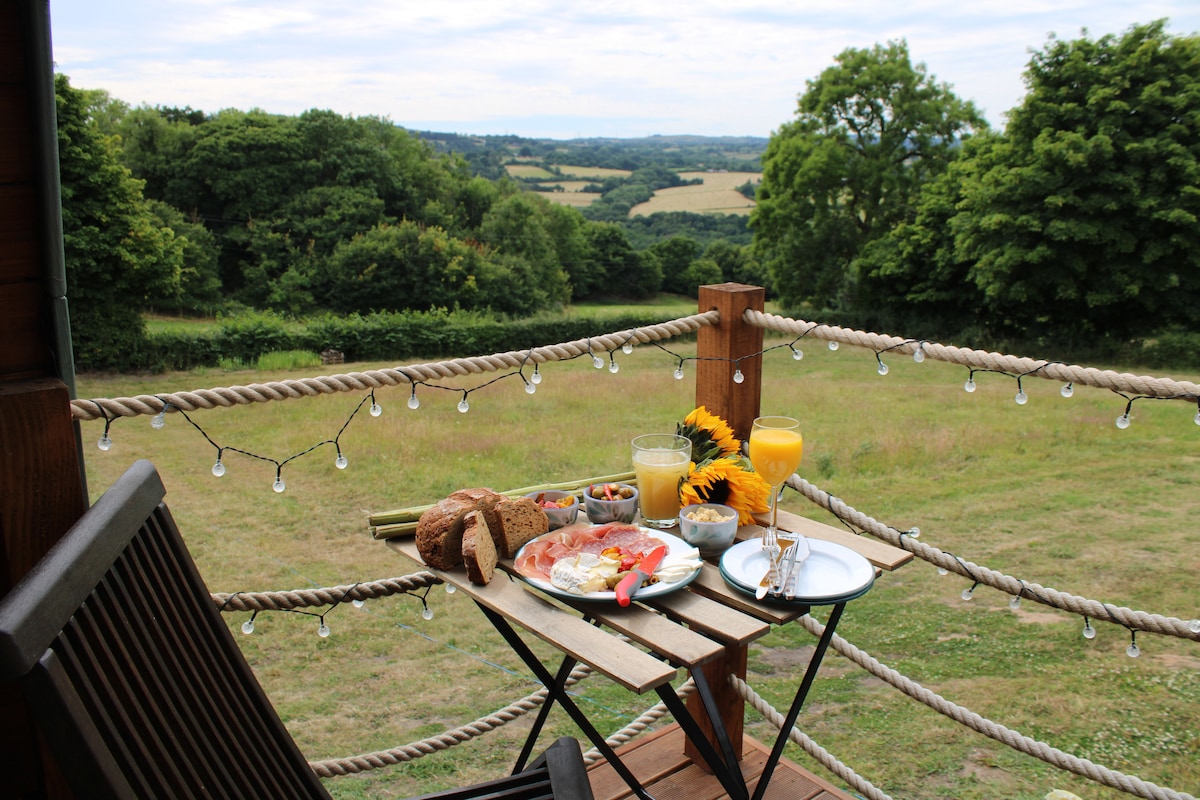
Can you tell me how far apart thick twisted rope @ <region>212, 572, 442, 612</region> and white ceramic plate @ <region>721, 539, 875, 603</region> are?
598mm

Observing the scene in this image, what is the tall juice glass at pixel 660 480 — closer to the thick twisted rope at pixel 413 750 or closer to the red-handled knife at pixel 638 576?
the red-handled knife at pixel 638 576

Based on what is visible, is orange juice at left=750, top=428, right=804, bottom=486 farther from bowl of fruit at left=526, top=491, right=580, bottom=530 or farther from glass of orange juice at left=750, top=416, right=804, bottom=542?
bowl of fruit at left=526, top=491, right=580, bottom=530

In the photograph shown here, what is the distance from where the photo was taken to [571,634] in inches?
49.4

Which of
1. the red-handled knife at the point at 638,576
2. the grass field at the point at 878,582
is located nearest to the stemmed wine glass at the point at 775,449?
the red-handled knife at the point at 638,576

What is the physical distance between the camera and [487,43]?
50906 millimetres

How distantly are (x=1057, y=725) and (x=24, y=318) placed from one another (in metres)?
3.76

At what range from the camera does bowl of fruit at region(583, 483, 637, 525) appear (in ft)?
5.36

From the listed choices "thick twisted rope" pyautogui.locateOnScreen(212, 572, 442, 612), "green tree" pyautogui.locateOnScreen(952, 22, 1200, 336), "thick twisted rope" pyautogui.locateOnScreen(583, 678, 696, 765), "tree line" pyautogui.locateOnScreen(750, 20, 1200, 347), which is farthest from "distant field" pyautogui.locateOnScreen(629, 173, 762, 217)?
"thick twisted rope" pyautogui.locateOnScreen(212, 572, 442, 612)

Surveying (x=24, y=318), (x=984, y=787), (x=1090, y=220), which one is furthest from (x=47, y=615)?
(x=1090, y=220)

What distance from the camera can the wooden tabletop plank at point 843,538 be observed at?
1.51 m

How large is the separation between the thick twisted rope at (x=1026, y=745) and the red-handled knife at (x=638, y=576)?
1.83 ft

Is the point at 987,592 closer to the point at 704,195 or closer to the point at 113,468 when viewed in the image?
the point at 113,468

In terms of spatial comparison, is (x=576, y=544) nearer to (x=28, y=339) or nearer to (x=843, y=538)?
(x=843, y=538)

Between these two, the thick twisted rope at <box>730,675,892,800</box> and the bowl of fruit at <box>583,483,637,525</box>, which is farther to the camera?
the thick twisted rope at <box>730,675,892,800</box>
